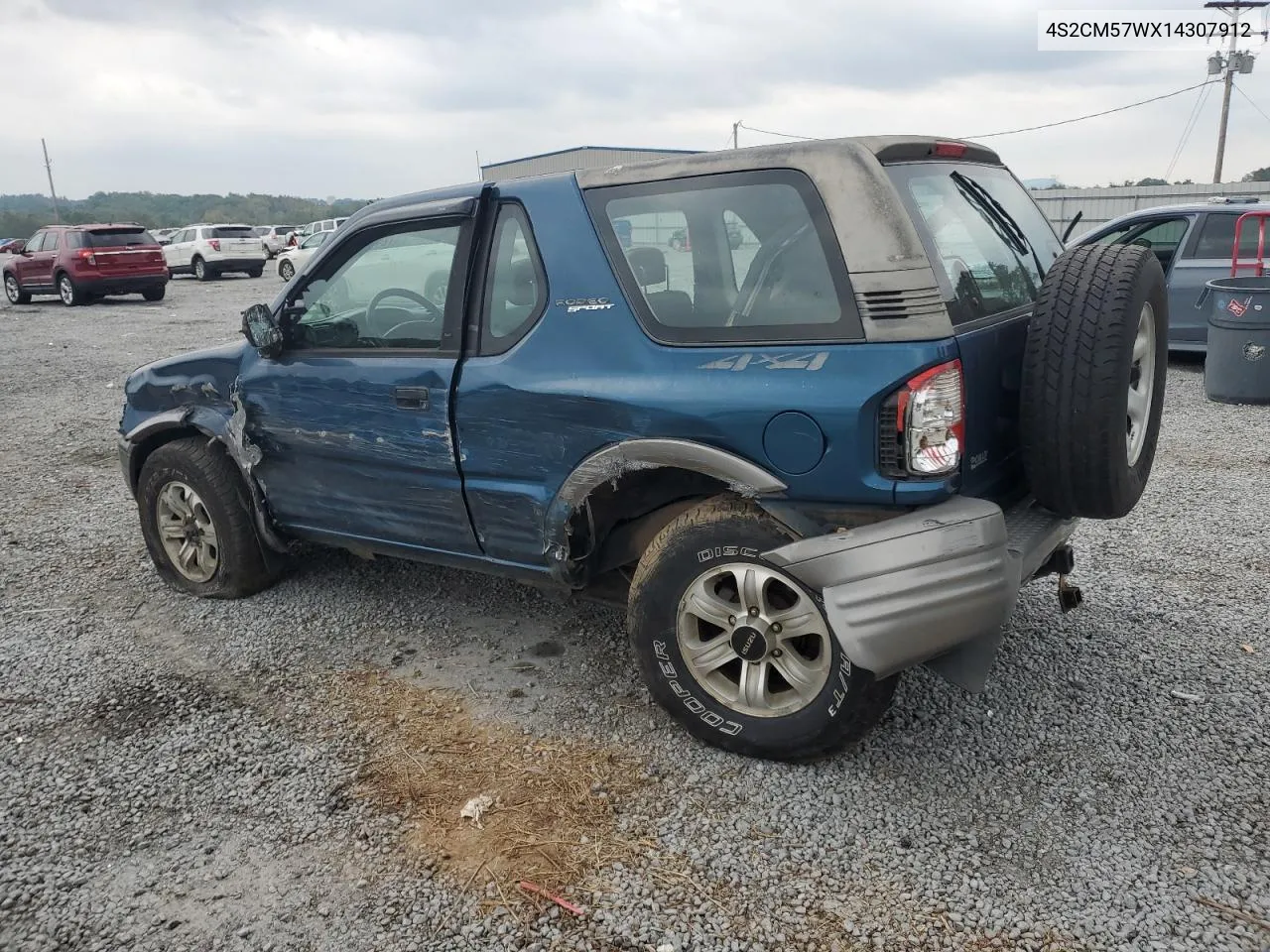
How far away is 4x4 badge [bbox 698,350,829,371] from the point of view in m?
2.75

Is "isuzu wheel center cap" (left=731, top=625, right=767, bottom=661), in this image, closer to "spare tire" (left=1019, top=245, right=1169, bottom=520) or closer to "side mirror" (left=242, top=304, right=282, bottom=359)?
"spare tire" (left=1019, top=245, right=1169, bottom=520)

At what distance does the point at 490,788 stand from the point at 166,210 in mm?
118547

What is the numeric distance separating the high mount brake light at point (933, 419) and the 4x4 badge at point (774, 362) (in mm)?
264

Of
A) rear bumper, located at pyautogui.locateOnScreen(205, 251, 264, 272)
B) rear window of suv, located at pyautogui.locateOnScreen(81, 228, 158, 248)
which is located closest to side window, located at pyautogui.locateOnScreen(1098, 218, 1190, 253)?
rear window of suv, located at pyautogui.locateOnScreen(81, 228, 158, 248)

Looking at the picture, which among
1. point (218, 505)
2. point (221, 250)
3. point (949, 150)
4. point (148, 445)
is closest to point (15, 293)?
point (221, 250)

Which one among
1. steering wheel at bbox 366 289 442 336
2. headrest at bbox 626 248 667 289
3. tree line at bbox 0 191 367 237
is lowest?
steering wheel at bbox 366 289 442 336

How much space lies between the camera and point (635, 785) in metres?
2.99

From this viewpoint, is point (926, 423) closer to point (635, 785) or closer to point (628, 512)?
point (628, 512)

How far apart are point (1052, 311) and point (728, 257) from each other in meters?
0.99

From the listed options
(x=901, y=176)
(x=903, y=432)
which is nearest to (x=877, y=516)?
(x=903, y=432)

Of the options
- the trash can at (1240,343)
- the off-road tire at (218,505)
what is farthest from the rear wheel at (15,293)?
the trash can at (1240,343)

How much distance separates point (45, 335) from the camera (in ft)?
50.3

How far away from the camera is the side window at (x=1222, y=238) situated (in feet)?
30.0

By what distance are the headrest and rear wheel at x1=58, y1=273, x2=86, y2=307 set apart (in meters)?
20.3
